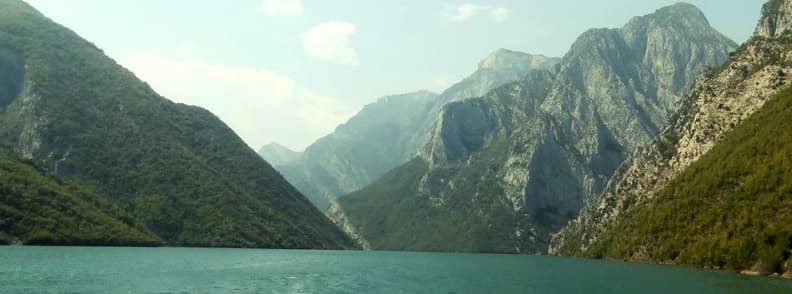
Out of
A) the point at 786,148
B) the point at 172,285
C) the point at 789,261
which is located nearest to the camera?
the point at 172,285

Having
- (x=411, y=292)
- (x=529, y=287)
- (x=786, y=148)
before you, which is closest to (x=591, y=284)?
(x=529, y=287)

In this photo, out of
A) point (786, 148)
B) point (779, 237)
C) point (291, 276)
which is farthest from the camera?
point (786, 148)

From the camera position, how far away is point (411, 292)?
10506 cm

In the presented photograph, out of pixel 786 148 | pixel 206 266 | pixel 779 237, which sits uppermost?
pixel 786 148

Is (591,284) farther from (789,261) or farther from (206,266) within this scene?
(206,266)

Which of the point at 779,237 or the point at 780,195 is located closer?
the point at 779,237

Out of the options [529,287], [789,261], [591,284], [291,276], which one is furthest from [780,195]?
[291,276]

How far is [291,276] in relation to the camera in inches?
5295

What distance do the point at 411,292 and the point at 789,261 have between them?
96.3m

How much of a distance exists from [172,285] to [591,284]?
7835 cm

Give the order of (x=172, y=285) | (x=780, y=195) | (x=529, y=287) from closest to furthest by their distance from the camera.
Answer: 1. (x=172, y=285)
2. (x=529, y=287)
3. (x=780, y=195)

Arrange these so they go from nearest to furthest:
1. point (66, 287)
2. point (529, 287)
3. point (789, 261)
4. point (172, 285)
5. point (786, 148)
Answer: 1. point (66, 287)
2. point (172, 285)
3. point (529, 287)
4. point (789, 261)
5. point (786, 148)

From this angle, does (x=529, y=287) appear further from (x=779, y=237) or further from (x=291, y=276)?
(x=779, y=237)

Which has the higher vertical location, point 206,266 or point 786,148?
point 786,148
